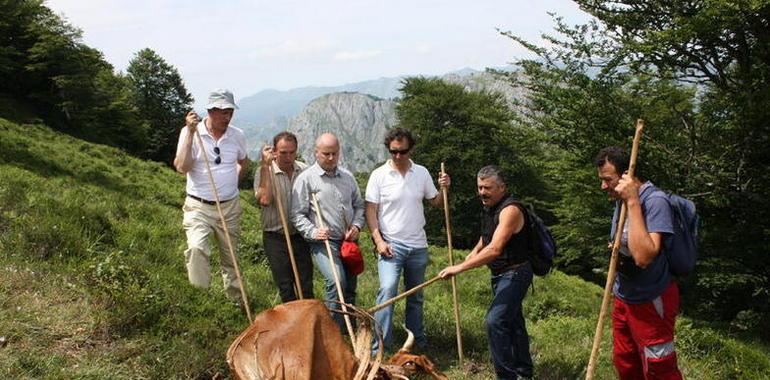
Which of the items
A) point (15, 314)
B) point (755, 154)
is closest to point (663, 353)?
point (15, 314)

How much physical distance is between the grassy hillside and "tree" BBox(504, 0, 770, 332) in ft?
9.39

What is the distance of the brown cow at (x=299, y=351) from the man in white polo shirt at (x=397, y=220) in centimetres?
189

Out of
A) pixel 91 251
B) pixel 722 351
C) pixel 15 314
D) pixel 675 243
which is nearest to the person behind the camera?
pixel 675 243

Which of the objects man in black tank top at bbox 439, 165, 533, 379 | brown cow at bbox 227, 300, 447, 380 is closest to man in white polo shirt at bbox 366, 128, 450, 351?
man in black tank top at bbox 439, 165, 533, 379

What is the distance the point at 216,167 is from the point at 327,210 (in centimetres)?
126

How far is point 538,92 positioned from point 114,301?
Answer: 11142 millimetres

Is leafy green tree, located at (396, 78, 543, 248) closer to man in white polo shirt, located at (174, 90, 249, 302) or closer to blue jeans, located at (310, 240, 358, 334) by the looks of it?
blue jeans, located at (310, 240, 358, 334)

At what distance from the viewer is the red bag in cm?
535

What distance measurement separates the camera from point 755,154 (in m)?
9.88

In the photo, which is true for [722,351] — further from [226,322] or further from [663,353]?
[226,322]

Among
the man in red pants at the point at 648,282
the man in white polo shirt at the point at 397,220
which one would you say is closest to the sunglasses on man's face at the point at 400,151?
the man in white polo shirt at the point at 397,220

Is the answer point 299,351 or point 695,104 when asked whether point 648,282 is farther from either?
point 695,104

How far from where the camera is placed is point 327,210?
5.47 m

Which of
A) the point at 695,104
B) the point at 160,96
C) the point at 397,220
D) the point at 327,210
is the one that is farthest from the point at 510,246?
the point at 160,96
